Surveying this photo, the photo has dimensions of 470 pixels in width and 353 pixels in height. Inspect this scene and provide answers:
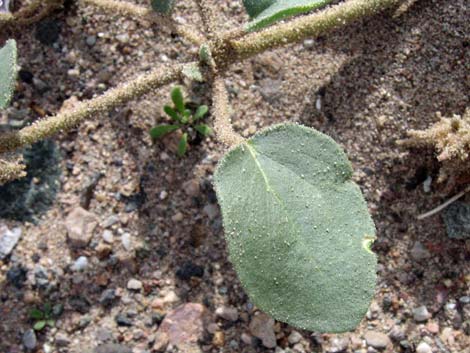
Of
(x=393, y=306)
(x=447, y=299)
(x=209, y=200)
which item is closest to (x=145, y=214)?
(x=209, y=200)

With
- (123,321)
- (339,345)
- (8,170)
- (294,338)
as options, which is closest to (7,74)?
(8,170)

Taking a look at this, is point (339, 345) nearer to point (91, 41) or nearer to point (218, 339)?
point (218, 339)

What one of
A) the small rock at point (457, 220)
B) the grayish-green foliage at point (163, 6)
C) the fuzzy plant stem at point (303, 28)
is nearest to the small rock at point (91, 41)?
the grayish-green foliage at point (163, 6)

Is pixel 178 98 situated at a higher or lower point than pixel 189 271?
higher

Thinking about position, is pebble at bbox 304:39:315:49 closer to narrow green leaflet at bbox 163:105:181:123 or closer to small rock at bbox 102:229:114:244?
narrow green leaflet at bbox 163:105:181:123

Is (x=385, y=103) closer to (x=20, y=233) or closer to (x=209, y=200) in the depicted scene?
(x=209, y=200)
